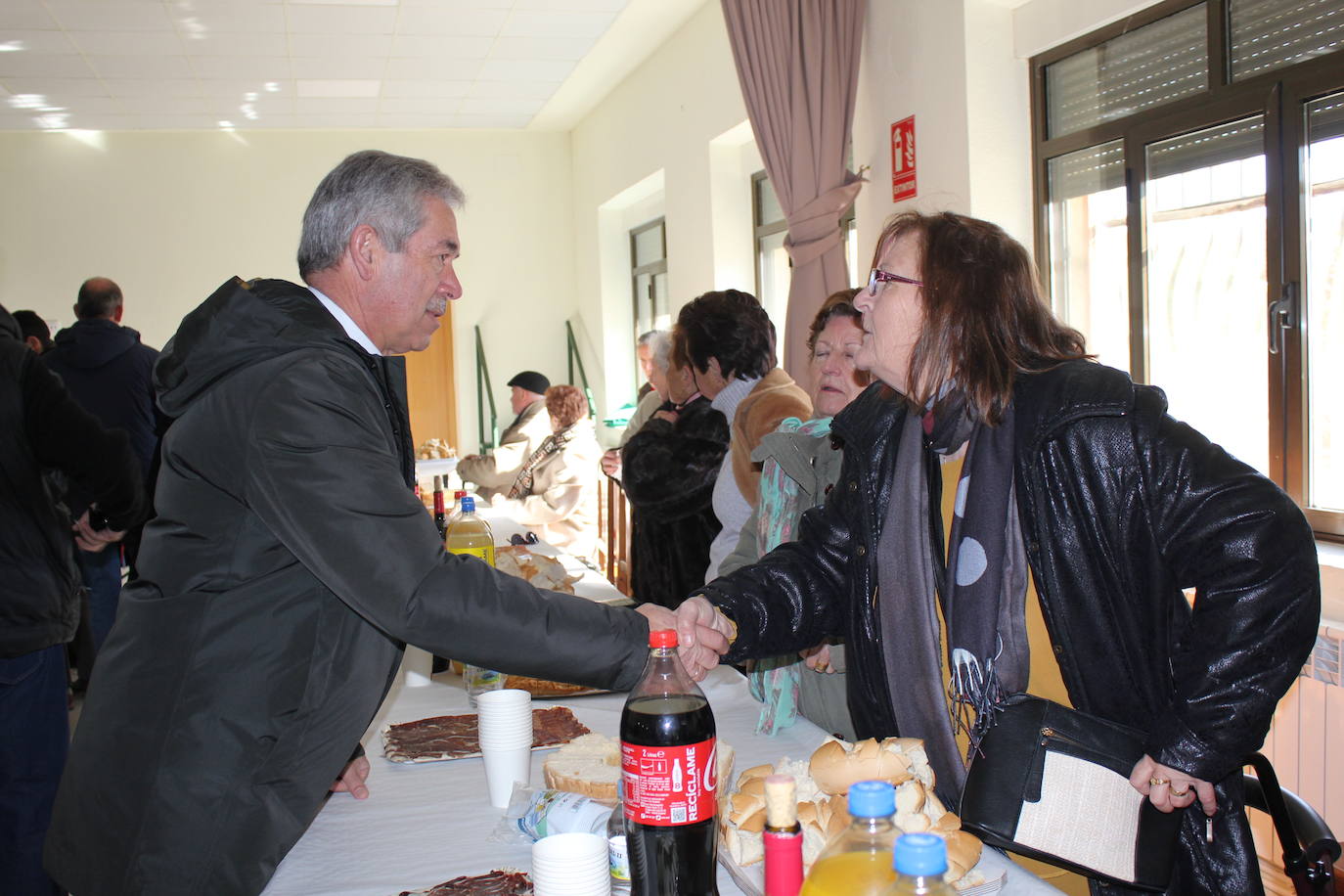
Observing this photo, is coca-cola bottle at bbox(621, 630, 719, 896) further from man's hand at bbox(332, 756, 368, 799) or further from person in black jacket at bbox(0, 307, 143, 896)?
person in black jacket at bbox(0, 307, 143, 896)

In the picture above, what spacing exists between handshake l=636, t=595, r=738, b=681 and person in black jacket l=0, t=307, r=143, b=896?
160 centimetres

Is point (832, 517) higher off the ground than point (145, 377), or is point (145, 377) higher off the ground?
point (145, 377)

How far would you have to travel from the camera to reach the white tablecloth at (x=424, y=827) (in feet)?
3.96

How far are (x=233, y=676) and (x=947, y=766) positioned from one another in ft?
3.19

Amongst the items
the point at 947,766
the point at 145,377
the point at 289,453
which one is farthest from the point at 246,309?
the point at 145,377

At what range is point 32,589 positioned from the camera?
232 centimetres

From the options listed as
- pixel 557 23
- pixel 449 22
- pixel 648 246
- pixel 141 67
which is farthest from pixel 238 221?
pixel 557 23

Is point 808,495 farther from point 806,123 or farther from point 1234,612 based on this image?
point 806,123

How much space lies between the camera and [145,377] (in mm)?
4699

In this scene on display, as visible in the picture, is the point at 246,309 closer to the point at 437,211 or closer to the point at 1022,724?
the point at 437,211

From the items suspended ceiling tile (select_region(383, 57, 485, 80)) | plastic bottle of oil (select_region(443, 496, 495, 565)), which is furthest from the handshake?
suspended ceiling tile (select_region(383, 57, 485, 80))

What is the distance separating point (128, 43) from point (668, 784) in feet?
22.6

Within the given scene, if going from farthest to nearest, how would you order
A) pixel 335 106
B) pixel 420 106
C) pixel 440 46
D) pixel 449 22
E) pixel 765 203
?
pixel 420 106
pixel 335 106
pixel 440 46
pixel 765 203
pixel 449 22

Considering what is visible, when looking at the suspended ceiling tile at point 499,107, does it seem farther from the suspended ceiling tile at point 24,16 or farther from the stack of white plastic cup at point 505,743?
the stack of white plastic cup at point 505,743
